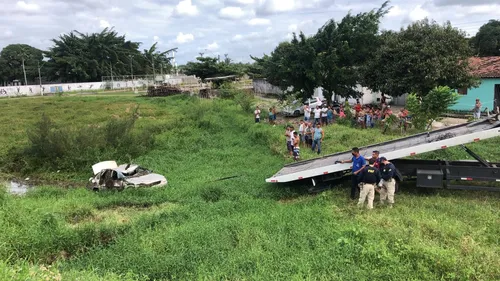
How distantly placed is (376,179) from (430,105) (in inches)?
373

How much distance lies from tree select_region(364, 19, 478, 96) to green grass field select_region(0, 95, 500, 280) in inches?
281

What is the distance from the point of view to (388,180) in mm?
8367

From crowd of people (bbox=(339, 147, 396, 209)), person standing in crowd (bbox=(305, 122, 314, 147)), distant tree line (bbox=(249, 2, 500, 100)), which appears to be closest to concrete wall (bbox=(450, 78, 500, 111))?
distant tree line (bbox=(249, 2, 500, 100))

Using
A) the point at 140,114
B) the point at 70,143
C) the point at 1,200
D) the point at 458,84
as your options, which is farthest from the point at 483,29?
the point at 1,200

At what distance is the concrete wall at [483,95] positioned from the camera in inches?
916

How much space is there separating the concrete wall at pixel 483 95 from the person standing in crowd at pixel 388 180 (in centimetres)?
1812

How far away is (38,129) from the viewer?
52.7 ft

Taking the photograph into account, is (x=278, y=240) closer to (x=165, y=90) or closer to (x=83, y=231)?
(x=83, y=231)

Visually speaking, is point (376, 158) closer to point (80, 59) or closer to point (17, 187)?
point (17, 187)

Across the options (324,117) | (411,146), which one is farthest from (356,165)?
(324,117)

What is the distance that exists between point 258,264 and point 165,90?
42763 millimetres

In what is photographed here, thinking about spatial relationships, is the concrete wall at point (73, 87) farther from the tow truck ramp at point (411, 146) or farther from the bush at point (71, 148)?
the tow truck ramp at point (411, 146)

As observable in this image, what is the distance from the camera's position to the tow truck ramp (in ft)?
27.2

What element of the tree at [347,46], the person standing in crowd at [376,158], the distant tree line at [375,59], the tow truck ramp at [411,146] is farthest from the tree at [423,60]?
the person standing in crowd at [376,158]
